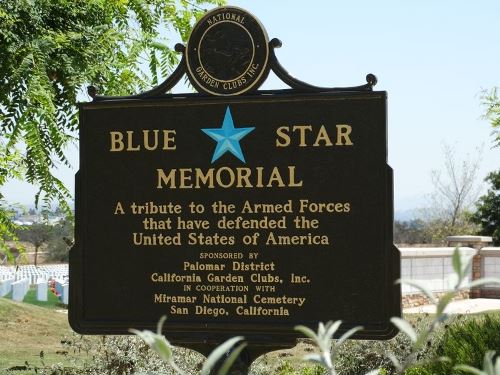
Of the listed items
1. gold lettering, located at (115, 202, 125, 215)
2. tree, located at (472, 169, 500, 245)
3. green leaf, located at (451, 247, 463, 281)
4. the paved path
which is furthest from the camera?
tree, located at (472, 169, 500, 245)

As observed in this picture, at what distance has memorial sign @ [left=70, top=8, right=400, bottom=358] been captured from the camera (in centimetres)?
498

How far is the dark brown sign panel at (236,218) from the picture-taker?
4.98 metres

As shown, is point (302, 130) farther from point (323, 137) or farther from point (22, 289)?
point (22, 289)

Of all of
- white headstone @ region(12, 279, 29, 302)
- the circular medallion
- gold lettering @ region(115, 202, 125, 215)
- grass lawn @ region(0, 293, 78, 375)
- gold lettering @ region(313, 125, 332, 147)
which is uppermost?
the circular medallion

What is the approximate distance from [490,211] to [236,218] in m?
33.0

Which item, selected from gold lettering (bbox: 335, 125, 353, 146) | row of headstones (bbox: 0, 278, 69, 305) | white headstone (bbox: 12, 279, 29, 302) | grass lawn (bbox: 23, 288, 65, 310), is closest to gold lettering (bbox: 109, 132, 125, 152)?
gold lettering (bbox: 335, 125, 353, 146)

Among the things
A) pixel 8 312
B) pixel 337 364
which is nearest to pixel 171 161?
pixel 337 364

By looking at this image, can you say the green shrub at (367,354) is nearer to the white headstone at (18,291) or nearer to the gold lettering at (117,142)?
the gold lettering at (117,142)

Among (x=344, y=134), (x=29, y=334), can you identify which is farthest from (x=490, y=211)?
(x=344, y=134)

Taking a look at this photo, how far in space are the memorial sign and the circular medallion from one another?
0.06 feet

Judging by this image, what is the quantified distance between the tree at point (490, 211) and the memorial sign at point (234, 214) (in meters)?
32.2

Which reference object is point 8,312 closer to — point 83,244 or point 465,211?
point 83,244

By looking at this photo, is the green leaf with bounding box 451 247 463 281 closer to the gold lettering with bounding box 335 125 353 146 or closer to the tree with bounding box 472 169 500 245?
the gold lettering with bounding box 335 125 353 146

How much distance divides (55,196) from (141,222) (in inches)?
93.1
